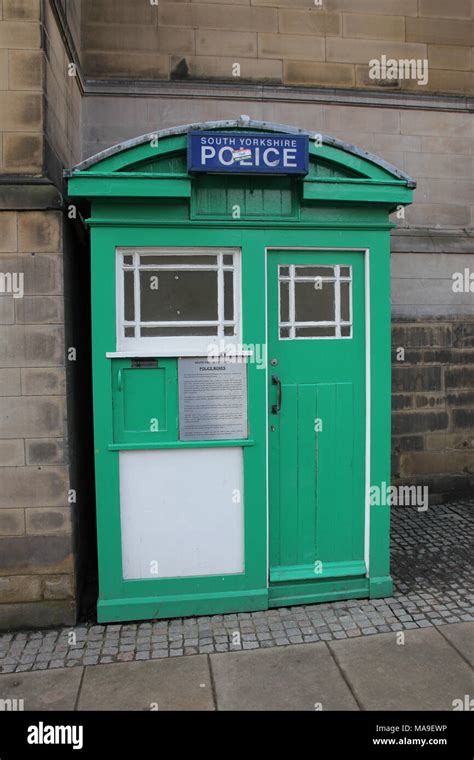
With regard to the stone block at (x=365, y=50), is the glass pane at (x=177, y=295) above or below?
below

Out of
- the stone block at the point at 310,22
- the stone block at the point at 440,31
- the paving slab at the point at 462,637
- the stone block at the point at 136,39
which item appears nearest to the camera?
the paving slab at the point at 462,637

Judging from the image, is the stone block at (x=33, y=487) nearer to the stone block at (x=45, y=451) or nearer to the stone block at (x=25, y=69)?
the stone block at (x=45, y=451)

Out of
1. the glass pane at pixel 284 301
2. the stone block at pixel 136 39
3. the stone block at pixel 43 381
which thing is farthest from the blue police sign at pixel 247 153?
the stone block at pixel 136 39

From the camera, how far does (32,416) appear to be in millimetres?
3760

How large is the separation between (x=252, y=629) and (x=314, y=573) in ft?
1.97

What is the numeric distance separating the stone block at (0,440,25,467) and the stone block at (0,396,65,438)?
0.15 ft

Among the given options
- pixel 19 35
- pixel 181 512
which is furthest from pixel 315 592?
pixel 19 35

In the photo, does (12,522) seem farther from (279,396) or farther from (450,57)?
(450,57)

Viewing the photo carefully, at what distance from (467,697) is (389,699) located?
417 mm

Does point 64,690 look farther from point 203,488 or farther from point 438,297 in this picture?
point 438,297

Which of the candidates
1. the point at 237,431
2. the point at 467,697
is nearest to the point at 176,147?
the point at 237,431

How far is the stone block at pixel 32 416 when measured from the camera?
12.3 feet

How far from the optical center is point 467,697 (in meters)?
3.09

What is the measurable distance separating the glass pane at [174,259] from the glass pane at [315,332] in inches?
29.3
